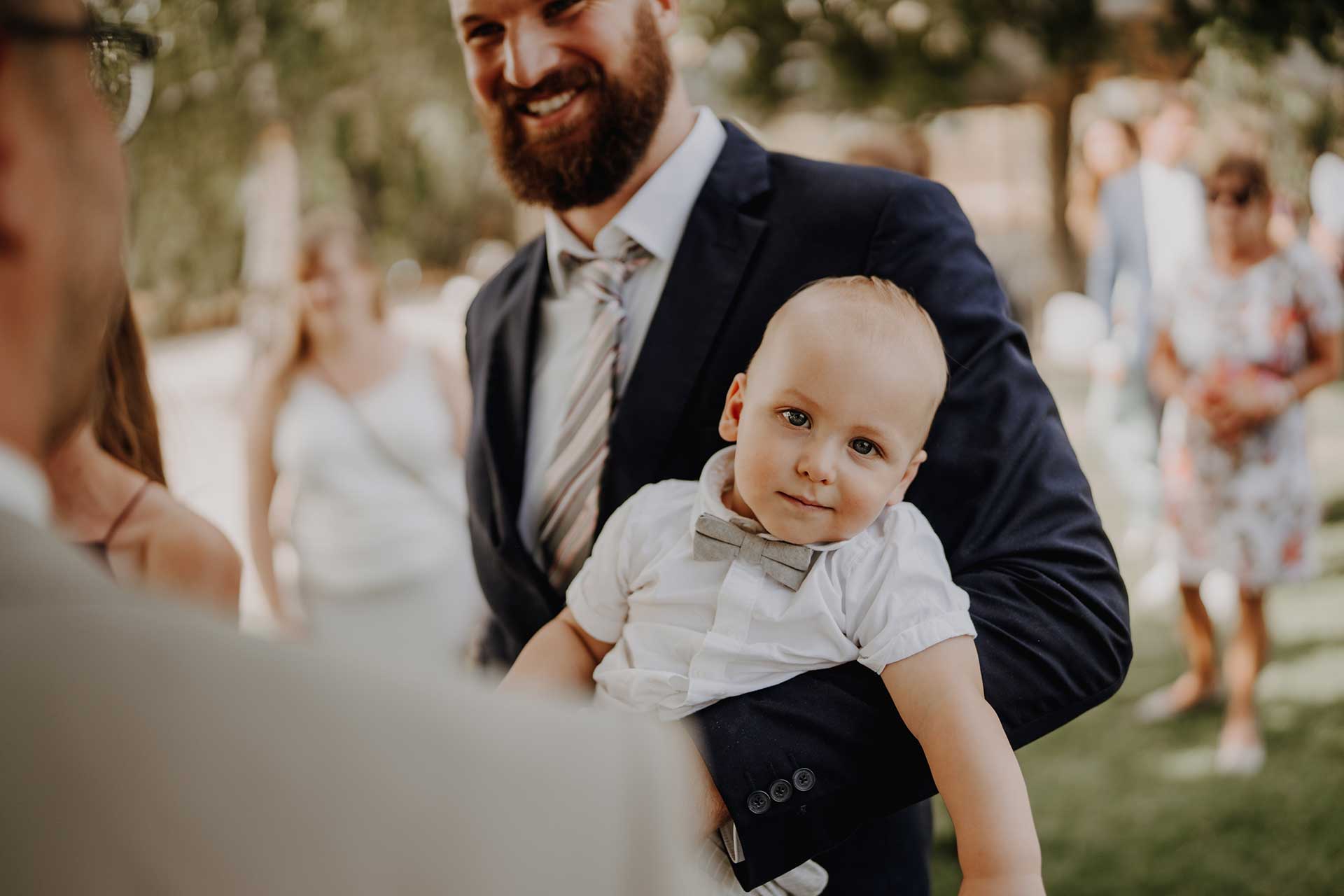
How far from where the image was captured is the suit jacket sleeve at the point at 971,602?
1.32 m

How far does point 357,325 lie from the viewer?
168 inches

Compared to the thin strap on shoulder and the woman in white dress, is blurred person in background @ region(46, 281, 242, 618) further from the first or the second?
the woman in white dress

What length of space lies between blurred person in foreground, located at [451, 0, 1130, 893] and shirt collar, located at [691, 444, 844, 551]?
4.1 inches

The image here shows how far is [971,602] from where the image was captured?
54.1 inches

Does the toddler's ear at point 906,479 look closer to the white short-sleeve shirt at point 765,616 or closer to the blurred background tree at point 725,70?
the white short-sleeve shirt at point 765,616

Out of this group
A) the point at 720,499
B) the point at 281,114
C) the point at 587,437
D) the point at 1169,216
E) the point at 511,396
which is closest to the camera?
the point at 720,499

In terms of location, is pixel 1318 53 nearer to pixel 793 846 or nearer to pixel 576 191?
pixel 576 191

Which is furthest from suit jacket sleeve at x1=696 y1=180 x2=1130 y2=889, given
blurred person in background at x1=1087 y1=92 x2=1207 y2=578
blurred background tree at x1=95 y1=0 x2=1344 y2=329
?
blurred person in background at x1=1087 y1=92 x2=1207 y2=578

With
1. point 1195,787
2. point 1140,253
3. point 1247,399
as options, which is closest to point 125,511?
point 1195,787

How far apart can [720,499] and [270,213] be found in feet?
24.2

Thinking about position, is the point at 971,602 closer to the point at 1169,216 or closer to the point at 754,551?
the point at 754,551

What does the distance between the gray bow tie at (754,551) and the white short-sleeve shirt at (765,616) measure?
1 cm

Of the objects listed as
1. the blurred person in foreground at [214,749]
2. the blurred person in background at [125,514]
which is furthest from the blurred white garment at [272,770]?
the blurred person in background at [125,514]

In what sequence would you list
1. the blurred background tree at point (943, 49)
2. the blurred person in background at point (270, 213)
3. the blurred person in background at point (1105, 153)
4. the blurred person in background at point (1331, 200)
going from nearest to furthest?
the blurred background tree at point (943, 49)
the blurred person in background at point (1105, 153)
the blurred person in background at point (270, 213)
the blurred person in background at point (1331, 200)
